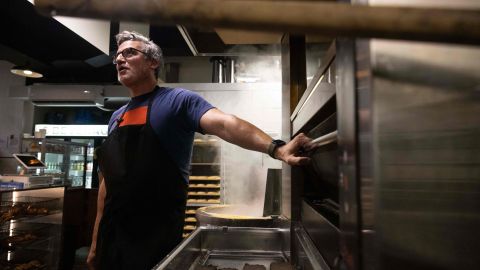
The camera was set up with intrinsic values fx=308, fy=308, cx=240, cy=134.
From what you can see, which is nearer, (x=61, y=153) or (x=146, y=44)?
(x=146, y=44)

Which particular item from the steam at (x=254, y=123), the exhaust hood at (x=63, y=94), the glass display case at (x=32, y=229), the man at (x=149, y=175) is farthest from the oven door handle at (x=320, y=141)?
the exhaust hood at (x=63, y=94)

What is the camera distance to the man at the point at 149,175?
1.46 metres

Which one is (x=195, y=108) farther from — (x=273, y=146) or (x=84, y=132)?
(x=84, y=132)

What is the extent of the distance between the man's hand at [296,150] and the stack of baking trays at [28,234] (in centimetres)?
391

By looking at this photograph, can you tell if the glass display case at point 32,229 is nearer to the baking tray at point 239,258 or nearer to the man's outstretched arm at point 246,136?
the baking tray at point 239,258

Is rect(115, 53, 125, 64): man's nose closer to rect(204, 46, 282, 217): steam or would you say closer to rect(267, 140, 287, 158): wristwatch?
rect(267, 140, 287, 158): wristwatch

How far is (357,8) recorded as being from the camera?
0.30m

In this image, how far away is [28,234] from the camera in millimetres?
3967

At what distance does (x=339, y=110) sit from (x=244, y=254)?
1.21 m

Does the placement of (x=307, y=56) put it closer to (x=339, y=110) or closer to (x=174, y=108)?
(x=174, y=108)

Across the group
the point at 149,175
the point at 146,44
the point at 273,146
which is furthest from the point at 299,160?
the point at 146,44

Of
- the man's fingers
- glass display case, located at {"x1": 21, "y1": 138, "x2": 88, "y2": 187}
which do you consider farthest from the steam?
glass display case, located at {"x1": 21, "y1": 138, "x2": 88, "y2": 187}

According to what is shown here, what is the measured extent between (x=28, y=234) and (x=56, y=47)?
3353mm

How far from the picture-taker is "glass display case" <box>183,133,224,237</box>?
4.17 metres
